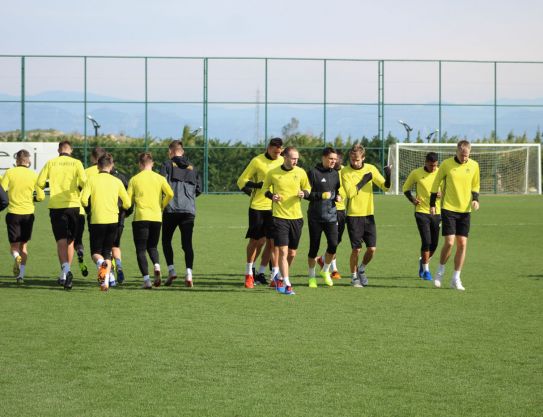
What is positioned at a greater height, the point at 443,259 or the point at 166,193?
the point at 166,193

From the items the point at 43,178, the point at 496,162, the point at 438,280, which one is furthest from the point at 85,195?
the point at 496,162

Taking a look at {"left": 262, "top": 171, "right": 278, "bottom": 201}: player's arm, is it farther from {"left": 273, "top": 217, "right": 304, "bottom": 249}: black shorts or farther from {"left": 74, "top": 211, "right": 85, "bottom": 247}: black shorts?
{"left": 74, "top": 211, "right": 85, "bottom": 247}: black shorts

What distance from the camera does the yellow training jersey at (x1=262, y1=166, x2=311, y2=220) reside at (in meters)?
13.6

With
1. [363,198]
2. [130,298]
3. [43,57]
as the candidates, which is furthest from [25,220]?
[43,57]

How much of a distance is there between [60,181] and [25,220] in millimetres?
1338

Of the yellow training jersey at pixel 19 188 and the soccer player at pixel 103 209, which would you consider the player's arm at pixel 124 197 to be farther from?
the yellow training jersey at pixel 19 188

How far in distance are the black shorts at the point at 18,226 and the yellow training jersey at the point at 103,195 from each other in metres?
1.71

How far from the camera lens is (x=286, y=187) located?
13.6 m

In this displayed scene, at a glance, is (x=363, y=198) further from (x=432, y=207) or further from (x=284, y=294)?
(x=284, y=294)

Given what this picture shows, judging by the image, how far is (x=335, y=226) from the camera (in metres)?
14.3

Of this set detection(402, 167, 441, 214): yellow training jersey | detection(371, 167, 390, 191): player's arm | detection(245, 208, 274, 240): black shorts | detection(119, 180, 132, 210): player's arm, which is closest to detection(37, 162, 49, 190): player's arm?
detection(119, 180, 132, 210): player's arm

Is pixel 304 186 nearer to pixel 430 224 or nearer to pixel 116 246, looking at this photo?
pixel 430 224

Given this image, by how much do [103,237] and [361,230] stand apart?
3.57 m

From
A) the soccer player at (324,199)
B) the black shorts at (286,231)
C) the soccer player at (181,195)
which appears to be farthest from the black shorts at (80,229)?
the soccer player at (324,199)
